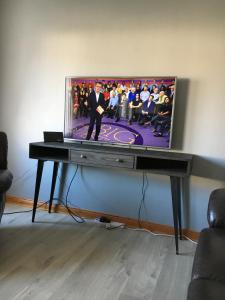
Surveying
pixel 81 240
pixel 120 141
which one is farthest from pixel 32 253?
pixel 120 141

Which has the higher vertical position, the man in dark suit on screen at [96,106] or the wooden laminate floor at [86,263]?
the man in dark suit on screen at [96,106]

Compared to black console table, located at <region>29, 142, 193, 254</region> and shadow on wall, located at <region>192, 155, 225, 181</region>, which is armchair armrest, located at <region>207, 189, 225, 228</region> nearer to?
black console table, located at <region>29, 142, 193, 254</region>

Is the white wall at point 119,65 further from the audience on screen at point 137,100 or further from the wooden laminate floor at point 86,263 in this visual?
the wooden laminate floor at point 86,263

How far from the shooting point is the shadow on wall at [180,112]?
243cm

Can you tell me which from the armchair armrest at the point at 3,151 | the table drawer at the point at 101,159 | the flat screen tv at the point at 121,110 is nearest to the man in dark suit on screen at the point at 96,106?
the flat screen tv at the point at 121,110

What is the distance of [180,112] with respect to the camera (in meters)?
2.46

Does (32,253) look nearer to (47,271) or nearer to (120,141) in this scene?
(47,271)

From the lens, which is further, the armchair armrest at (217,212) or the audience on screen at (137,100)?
the audience on screen at (137,100)

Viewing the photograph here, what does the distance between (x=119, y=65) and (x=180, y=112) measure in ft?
2.44

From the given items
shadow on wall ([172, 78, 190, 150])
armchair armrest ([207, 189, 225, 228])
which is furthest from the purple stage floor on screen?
armchair armrest ([207, 189, 225, 228])

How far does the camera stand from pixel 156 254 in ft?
7.29

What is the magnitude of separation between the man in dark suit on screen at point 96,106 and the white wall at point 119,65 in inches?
7.9

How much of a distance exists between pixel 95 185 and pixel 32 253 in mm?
965

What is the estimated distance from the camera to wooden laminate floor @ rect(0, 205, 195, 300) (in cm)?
172
